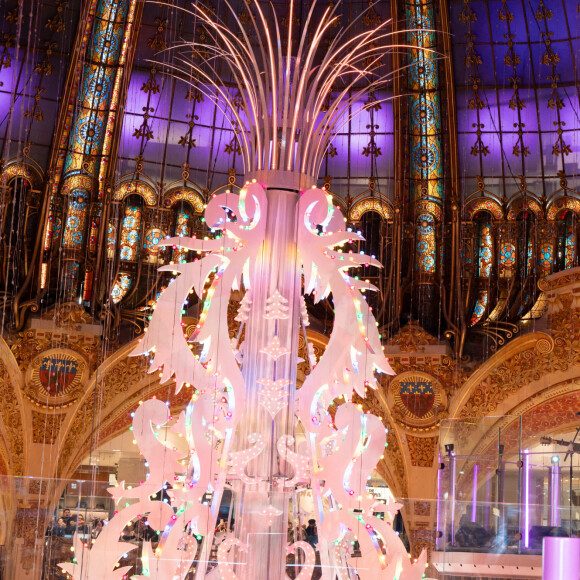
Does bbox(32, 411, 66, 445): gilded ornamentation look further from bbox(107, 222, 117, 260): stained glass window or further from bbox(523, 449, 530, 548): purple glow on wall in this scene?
bbox(523, 449, 530, 548): purple glow on wall

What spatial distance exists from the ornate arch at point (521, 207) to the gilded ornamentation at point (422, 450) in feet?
11.2

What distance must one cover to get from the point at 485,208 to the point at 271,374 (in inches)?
326

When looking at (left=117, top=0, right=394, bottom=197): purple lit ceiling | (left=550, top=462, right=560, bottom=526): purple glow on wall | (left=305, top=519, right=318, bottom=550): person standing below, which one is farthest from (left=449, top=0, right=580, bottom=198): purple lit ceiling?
(left=550, top=462, right=560, bottom=526): purple glow on wall

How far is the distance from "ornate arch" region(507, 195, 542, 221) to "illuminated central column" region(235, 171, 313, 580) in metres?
7.80

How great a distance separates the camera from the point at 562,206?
43.9 ft

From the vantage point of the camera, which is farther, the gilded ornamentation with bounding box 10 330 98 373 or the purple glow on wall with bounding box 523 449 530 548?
the gilded ornamentation with bounding box 10 330 98 373

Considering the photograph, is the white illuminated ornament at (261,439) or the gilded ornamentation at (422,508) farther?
the gilded ornamentation at (422,508)

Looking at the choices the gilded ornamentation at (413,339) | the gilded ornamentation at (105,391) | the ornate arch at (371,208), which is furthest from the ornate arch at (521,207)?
the gilded ornamentation at (105,391)

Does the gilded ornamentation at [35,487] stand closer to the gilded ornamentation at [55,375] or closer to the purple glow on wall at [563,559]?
the gilded ornamentation at [55,375]

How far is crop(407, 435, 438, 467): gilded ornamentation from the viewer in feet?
40.9

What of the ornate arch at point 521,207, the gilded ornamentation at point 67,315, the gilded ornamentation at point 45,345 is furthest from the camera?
the ornate arch at point 521,207

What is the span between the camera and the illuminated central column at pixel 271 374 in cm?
589

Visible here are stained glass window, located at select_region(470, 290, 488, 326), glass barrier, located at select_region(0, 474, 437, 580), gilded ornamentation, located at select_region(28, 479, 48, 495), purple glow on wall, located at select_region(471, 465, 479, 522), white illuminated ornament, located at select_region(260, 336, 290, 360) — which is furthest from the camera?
stained glass window, located at select_region(470, 290, 488, 326)

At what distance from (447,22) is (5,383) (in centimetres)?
767
